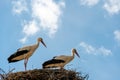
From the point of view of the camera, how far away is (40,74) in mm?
12961

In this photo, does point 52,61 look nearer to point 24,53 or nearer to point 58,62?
point 58,62

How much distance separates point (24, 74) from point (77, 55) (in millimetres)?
4454

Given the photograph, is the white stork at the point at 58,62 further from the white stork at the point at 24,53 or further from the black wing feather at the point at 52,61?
the white stork at the point at 24,53

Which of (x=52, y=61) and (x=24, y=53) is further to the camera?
(x=24, y=53)

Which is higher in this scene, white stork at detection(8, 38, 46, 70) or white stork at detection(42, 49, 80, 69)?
white stork at detection(8, 38, 46, 70)

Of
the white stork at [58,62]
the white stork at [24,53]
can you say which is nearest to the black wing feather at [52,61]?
the white stork at [58,62]

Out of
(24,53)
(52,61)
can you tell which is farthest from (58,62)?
(24,53)

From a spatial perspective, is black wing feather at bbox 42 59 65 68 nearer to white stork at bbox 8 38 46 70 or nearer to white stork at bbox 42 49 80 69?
white stork at bbox 42 49 80 69

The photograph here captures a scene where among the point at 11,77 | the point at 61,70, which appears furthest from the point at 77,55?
the point at 11,77

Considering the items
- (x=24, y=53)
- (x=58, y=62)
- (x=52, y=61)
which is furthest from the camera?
(x=24, y=53)

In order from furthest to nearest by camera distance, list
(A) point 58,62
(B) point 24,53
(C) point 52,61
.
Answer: (B) point 24,53, (A) point 58,62, (C) point 52,61

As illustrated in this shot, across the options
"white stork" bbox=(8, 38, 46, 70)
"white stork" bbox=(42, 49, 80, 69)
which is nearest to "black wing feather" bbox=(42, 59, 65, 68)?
"white stork" bbox=(42, 49, 80, 69)

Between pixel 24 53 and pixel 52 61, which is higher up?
pixel 24 53

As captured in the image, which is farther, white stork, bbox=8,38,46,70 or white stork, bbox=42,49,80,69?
white stork, bbox=8,38,46,70
